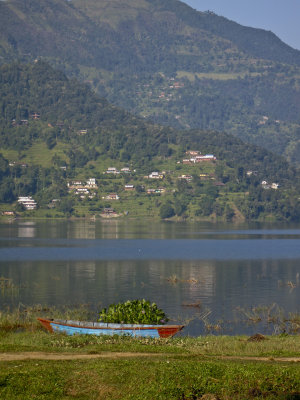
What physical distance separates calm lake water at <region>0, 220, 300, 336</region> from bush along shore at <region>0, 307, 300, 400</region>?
1441 centimetres

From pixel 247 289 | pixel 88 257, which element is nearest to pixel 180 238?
pixel 88 257

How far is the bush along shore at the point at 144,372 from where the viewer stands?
17.5 meters

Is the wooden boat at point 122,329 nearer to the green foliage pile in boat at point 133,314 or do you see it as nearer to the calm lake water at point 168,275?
the green foliage pile in boat at point 133,314

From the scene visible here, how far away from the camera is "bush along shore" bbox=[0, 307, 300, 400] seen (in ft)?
57.6

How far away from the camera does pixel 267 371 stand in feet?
61.5

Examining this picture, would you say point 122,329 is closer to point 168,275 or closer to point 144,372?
point 144,372

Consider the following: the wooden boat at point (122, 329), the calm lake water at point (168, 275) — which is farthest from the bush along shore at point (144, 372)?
the calm lake water at point (168, 275)

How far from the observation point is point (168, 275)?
70125 millimetres

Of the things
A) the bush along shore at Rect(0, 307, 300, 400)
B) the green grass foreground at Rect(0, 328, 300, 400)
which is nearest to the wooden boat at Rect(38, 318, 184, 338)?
the bush along shore at Rect(0, 307, 300, 400)

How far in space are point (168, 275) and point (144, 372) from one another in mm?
51690

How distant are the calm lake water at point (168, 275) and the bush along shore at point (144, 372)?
14.4 m

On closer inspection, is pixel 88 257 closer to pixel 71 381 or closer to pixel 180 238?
pixel 180 238

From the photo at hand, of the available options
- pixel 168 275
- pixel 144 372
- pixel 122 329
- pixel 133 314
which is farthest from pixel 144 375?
pixel 168 275

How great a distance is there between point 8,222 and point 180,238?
258ft
